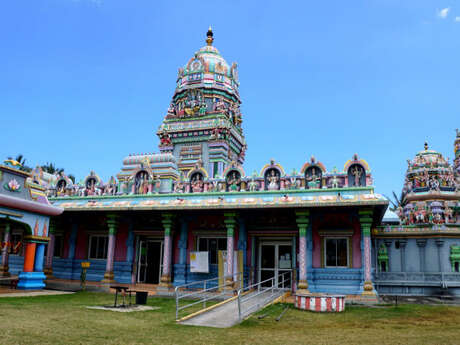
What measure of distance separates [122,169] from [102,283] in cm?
781

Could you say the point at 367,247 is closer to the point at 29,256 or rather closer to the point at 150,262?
the point at 150,262

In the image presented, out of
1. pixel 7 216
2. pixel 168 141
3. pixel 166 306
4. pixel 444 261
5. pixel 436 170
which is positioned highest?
pixel 168 141

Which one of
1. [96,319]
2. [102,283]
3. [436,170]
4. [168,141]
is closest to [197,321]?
[96,319]

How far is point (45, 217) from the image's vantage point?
17.6 meters

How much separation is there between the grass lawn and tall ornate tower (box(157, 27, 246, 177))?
1800cm

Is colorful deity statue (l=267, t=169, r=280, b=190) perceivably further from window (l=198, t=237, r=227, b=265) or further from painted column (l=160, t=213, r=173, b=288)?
painted column (l=160, t=213, r=173, b=288)

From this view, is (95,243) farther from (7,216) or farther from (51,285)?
(7,216)

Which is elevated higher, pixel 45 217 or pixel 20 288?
pixel 45 217

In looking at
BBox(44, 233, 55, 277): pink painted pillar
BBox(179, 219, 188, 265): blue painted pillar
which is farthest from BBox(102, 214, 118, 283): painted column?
BBox(44, 233, 55, 277): pink painted pillar

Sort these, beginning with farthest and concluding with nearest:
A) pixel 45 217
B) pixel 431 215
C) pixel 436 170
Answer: pixel 436 170 < pixel 431 215 < pixel 45 217

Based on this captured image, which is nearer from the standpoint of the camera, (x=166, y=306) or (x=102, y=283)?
(x=166, y=306)

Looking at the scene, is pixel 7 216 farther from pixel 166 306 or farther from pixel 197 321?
pixel 197 321

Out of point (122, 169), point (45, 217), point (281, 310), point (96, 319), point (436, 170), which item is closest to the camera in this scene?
point (96, 319)

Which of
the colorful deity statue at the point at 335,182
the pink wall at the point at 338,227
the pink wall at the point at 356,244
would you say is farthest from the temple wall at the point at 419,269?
the colorful deity statue at the point at 335,182
